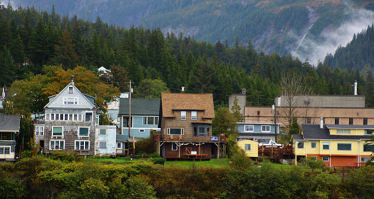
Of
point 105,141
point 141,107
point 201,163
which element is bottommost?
point 201,163

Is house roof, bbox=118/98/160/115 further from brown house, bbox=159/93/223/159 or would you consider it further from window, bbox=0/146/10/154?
window, bbox=0/146/10/154

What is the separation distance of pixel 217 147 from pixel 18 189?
2332 centimetres

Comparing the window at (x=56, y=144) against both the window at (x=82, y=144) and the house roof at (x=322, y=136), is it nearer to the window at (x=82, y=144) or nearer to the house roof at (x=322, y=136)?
the window at (x=82, y=144)

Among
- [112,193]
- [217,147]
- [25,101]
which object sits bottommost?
[112,193]

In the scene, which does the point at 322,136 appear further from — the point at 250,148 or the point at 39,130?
the point at 39,130

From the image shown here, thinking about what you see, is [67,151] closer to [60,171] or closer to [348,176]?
[60,171]

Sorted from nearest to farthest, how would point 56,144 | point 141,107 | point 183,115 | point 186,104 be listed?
1. point 56,144
2. point 183,115
3. point 186,104
4. point 141,107

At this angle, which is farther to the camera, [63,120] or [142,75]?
[142,75]

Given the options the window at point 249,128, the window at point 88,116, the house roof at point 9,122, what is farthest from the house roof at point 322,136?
the house roof at point 9,122

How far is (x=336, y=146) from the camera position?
65688 millimetres

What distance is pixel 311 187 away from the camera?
2157 inches

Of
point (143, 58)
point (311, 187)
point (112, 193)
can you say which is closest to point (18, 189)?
point (112, 193)

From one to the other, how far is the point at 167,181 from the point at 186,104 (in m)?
14.6

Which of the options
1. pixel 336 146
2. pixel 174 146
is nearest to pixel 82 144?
pixel 174 146
